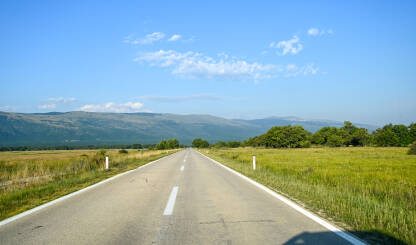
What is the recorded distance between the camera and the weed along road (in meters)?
3.94

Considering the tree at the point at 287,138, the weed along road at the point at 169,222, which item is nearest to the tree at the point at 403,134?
the tree at the point at 287,138

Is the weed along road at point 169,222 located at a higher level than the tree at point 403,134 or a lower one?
lower

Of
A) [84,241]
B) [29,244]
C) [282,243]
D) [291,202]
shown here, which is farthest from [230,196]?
[29,244]

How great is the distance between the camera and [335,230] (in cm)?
427

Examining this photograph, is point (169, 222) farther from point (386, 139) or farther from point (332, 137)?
point (332, 137)

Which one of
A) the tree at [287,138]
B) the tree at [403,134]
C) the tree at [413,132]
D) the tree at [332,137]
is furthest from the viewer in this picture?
the tree at [332,137]

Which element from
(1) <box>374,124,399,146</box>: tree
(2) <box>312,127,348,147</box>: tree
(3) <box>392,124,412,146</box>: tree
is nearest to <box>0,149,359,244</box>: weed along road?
(1) <box>374,124,399,146</box>: tree

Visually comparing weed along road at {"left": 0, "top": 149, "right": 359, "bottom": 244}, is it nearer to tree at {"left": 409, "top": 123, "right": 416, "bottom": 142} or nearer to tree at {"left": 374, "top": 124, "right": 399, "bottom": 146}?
tree at {"left": 374, "top": 124, "right": 399, "bottom": 146}

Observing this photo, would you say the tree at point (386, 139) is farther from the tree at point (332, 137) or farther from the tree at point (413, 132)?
the tree at point (332, 137)

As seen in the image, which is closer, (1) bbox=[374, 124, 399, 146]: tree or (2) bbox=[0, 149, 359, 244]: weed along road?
(2) bbox=[0, 149, 359, 244]: weed along road

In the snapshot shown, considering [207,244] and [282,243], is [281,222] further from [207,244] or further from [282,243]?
[207,244]

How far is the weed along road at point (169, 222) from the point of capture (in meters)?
3.94

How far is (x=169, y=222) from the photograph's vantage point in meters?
4.80

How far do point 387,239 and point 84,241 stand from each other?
4488 mm
